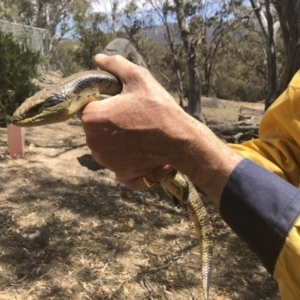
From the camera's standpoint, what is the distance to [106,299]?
10.0ft

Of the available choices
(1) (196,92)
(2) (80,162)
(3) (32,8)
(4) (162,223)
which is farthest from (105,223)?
(3) (32,8)

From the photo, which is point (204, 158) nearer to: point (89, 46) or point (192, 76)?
point (192, 76)

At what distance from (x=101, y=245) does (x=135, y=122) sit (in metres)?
2.67

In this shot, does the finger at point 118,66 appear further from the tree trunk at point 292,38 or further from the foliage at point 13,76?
the foliage at point 13,76

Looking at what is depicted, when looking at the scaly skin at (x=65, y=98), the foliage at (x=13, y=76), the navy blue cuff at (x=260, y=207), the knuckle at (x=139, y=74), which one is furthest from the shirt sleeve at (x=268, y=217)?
the foliage at (x=13, y=76)

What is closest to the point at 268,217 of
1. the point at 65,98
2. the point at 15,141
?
the point at 65,98

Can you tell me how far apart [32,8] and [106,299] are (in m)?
29.5

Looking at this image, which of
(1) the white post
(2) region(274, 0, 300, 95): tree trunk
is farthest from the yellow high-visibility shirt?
(1) the white post

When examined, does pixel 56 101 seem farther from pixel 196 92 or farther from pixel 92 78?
pixel 196 92

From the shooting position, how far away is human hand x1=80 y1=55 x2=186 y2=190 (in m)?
1.26

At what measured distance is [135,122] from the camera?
1.27m

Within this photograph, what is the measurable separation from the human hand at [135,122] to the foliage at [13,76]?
22.9 ft

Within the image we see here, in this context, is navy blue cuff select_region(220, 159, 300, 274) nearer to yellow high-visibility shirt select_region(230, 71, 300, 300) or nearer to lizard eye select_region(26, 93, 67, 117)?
yellow high-visibility shirt select_region(230, 71, 300, 300)

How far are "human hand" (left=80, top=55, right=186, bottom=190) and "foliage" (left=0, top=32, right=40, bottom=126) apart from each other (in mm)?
6971
